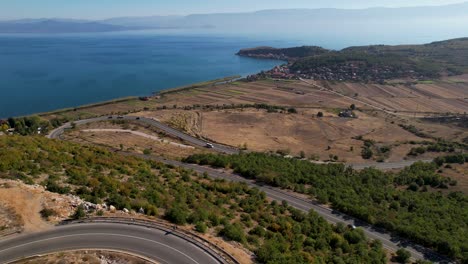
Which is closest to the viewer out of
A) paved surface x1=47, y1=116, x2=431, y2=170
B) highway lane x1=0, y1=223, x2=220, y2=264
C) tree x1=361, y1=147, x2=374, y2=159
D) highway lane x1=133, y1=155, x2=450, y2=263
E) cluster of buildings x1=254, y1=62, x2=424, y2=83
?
highway lane x1=0, y1=223, x2=220, y2=264

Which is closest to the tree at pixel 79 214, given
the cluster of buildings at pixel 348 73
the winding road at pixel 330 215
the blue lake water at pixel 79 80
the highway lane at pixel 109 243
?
the highway lane at pixel 109 243

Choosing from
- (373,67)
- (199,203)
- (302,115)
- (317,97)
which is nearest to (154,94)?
(317,97)

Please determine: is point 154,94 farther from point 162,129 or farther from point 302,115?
Answer: point 162,129

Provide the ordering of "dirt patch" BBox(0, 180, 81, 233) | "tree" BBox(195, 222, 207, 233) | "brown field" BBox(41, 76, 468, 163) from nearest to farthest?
1. "dirt patch" BBox(0, 180, 81, 233)
2. "tree" BBox(195, 222, 207, 233)
3. "brown field" BBox(41, 76, 468, 163)

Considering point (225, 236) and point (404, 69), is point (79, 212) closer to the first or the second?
point (225, 236)

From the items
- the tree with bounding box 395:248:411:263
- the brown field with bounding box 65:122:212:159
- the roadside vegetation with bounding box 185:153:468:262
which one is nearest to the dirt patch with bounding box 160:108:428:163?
the brown field with bounding box 65:122:212:159

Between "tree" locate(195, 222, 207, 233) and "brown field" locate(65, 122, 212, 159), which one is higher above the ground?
"tree" locate(195, 222, 207, 233)

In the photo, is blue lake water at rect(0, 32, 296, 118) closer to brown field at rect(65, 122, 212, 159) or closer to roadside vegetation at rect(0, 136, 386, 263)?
brown field at rect(65, 122, 212, 159)
